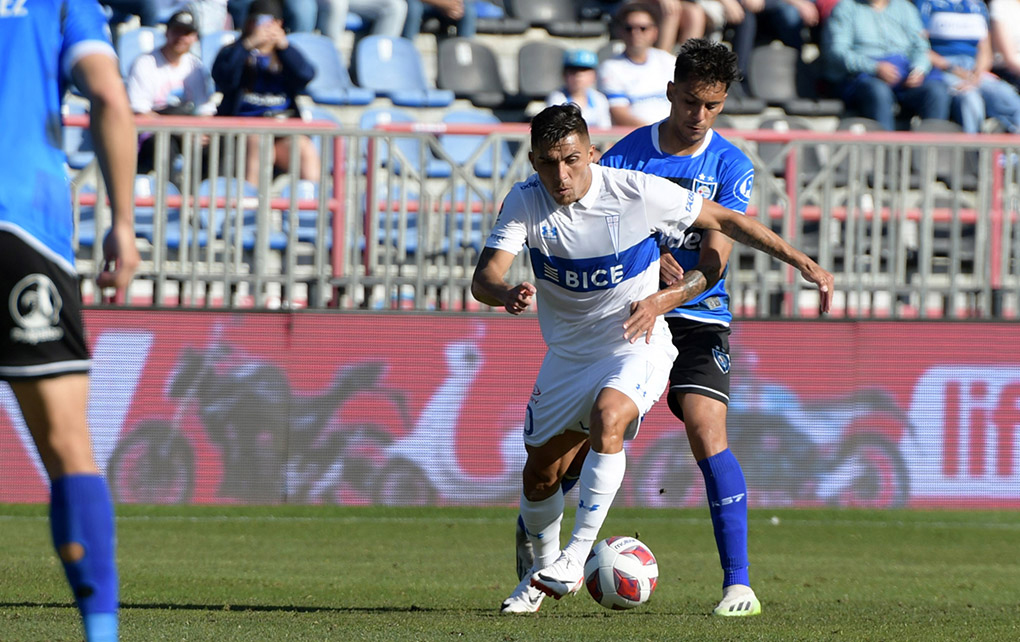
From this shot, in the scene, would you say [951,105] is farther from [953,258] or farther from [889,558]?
[889,558]

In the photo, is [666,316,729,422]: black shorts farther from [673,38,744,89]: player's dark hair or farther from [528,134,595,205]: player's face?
[673,38,744,89]: player's dark hair

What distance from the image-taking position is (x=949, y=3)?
715 inches

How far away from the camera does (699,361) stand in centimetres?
675

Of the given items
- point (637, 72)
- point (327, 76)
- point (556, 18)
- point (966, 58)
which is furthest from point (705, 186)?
point (966, 58)

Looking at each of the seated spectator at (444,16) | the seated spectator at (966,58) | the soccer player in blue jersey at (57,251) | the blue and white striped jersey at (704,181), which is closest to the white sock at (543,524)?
the blue and white striped jersey at (704,181)

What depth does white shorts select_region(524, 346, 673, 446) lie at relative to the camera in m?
6.20

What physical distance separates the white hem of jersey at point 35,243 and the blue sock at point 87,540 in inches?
21.2

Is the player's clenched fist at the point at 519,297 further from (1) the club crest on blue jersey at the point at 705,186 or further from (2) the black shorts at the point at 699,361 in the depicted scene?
(1) the club crest on blue jersey at the point at 705,186

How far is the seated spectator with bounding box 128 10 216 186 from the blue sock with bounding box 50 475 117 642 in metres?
10.1

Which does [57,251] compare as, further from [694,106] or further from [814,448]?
[814,448]

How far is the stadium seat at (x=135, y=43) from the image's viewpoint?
15.0 m

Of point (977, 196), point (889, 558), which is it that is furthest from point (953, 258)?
point (889, 558)

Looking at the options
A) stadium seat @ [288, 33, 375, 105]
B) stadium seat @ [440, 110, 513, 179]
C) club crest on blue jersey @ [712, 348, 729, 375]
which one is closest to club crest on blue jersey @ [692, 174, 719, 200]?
club crest on blue jersey @ [712, 348, 729, 375]

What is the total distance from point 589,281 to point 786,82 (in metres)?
11.7
